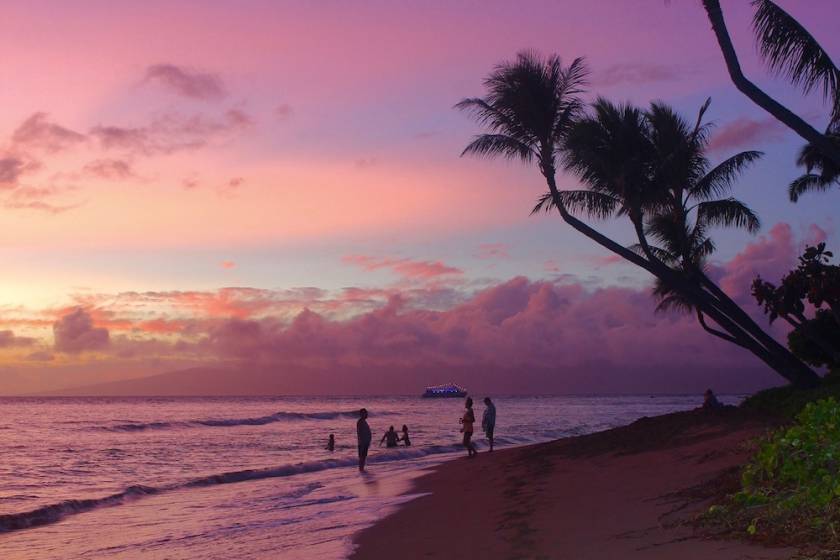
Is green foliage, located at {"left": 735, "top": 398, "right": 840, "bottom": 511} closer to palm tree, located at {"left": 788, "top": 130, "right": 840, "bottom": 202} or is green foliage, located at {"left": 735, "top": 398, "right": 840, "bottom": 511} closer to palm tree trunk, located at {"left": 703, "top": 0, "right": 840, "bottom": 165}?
palm tree trunk, located at {"left": 703, "top": 0, "right": 840, "bottom": 165}

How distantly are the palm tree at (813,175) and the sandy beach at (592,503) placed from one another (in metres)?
11.1

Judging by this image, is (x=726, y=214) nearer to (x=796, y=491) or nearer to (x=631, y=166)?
(x=631, y=166)

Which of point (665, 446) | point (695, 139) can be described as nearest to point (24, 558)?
point (665, 446)

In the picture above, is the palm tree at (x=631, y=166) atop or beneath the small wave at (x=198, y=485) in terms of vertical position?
atop

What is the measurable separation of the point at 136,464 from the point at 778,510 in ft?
89.0

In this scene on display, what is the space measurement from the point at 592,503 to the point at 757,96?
6907mm

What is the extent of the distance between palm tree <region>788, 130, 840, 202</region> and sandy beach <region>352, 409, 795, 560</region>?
36.5 feet

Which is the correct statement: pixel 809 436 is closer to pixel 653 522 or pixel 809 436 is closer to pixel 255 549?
pixel 653 522

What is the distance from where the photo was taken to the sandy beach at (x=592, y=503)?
27.5ft

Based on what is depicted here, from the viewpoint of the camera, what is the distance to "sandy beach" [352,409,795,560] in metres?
8.37

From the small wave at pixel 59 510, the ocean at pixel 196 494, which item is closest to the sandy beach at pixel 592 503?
the ocean at pixel 196 494

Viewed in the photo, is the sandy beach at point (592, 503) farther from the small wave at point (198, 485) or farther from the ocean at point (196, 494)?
the small wave at point (198, 485)

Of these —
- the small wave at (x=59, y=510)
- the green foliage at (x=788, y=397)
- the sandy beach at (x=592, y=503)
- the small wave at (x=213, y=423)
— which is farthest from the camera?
the small wave at (x=213, y=423)

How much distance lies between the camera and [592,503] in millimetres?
11797
